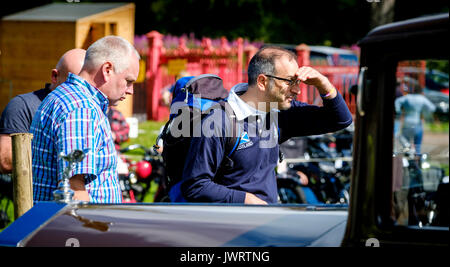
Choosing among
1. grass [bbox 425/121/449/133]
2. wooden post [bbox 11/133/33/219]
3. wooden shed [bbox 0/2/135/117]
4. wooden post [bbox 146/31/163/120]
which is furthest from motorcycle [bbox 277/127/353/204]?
wooden post [bbox 146/31/163/120]

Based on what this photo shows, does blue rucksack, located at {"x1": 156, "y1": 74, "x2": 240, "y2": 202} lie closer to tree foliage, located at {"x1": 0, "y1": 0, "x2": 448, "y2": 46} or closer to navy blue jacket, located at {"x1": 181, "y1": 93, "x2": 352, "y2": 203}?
navy blue jacket, located at {"x1": 181, "y1": 93, "x2": 352, "y2": 203}

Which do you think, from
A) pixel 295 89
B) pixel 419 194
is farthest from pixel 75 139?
pixel 419 194

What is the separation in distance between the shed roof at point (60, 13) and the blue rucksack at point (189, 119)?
8.56 m

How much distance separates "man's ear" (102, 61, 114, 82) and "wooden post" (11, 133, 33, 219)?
0.48 metres

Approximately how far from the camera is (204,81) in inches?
150

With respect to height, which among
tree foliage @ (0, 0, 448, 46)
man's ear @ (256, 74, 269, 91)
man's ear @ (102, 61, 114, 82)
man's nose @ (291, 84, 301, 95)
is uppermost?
tree foliage @ (0, 0, 448, 46)

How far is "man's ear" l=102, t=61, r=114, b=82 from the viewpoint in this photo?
3.56 meters

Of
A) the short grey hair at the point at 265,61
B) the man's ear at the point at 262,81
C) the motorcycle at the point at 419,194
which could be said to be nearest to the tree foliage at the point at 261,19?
the short grey hair at the point at 265,61

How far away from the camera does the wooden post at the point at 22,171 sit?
337cm

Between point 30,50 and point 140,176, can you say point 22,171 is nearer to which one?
point 140,176

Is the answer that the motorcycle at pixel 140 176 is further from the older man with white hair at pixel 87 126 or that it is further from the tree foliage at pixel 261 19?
the tree foliage at pixel 261 19
